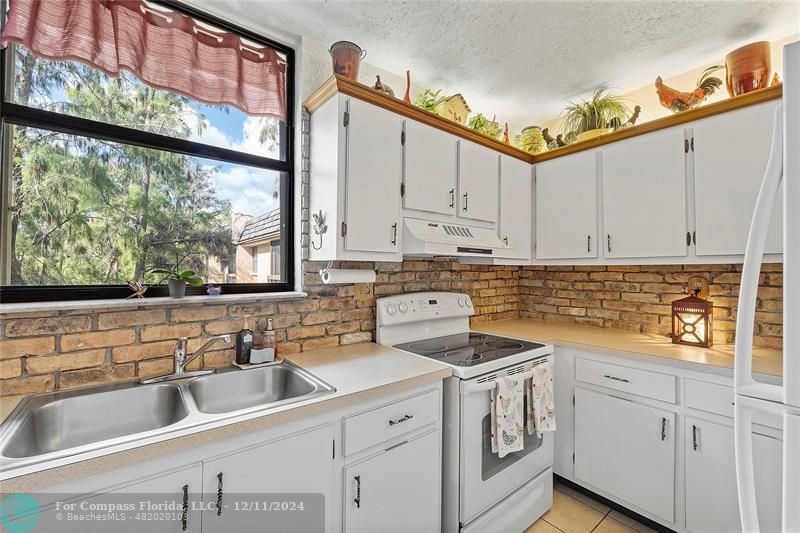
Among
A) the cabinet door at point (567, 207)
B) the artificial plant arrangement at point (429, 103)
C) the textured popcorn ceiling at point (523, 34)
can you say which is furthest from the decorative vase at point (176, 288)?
the cabinet door at point (567, 207)

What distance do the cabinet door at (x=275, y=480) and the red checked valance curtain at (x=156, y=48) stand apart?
1.65 meters

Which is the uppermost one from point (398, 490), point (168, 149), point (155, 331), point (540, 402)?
point (168, 149)

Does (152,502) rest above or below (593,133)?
below

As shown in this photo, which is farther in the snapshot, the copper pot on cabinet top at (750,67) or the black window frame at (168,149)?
the copper pot on cabinet top at (750,67)

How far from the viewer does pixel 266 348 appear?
174cm

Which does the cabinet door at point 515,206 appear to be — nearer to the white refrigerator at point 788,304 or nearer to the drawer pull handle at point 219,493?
the white refrigerator at point 788,304

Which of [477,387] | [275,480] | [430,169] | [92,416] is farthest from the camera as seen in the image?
[430,169]

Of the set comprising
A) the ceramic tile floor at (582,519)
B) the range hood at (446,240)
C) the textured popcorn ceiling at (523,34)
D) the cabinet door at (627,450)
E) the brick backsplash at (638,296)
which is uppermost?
the textured popcorn ceiling at (523,34)

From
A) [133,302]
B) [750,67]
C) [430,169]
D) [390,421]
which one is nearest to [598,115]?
[750,67]

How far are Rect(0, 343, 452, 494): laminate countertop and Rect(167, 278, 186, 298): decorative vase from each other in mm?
595

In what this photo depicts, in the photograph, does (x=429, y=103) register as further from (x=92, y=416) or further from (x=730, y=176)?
(x=92, y=416)

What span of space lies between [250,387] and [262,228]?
33.6 inches

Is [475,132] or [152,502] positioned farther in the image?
[475,132]

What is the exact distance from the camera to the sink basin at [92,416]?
1.17m
